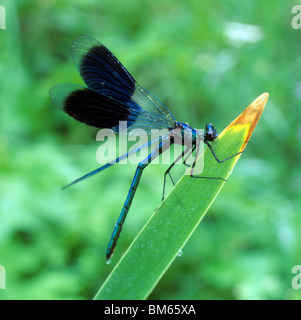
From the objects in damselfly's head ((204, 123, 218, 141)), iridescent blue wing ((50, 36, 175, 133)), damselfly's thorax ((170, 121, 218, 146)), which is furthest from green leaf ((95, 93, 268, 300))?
iridescent blue wing ((50, 36, 175, 133))

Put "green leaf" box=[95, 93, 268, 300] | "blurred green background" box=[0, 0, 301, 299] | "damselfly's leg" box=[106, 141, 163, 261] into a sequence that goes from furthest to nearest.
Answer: "blurred green background" box=[0, 0, 301, 299] → "damselfly's leg" box=[106, 141, 163, 261] → "green leaf" box=[95, 93, 268, 300]

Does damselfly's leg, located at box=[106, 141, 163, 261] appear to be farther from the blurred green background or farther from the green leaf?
the blurred green background

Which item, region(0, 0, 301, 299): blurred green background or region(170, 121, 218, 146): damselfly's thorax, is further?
region(0, 0, 301, 299): blurred green background

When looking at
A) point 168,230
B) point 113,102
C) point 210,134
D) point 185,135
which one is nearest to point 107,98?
point 113,102

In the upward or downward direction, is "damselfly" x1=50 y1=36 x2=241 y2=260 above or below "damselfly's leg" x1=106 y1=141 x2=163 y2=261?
above

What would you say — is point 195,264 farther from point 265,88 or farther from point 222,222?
point 265,88
